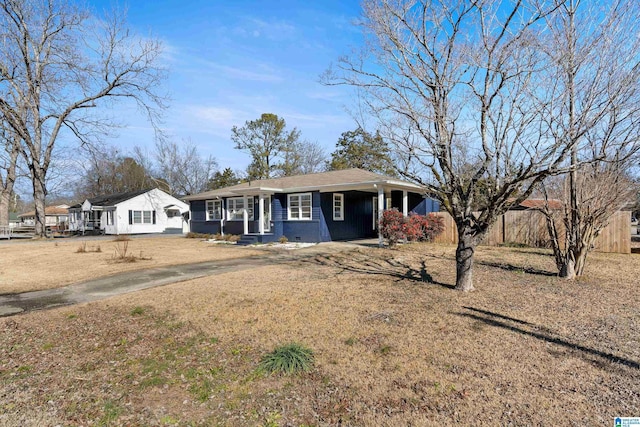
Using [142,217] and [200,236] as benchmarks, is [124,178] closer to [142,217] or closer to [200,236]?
[142,217]

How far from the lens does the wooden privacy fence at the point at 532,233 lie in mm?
11727

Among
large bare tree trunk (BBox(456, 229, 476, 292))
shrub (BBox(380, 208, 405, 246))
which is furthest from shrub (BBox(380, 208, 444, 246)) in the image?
large bare tree trunk (BBox(456, 229, 476, 292))

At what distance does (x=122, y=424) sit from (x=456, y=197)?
5.45 m

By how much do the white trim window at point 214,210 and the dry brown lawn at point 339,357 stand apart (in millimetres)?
15101

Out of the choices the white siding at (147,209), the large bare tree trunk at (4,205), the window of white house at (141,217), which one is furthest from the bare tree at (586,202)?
the large bare tree trunk at (4,205)

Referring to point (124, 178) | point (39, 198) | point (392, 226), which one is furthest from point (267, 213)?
point (124, 178)

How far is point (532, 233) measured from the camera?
44.4 feet

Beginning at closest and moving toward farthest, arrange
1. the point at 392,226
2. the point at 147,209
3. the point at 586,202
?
1. the point at 586,202
2. the point at 392,226
3. the point at 147,209

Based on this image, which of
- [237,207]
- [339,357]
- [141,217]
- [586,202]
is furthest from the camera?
[141,217]

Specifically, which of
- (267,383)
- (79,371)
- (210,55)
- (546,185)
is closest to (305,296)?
(267,383)

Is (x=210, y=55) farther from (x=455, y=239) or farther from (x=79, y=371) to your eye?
(x=455, y=239)

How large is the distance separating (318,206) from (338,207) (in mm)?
1355

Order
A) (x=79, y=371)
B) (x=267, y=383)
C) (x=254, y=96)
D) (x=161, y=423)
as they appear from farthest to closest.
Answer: (x=254, y=96), (x=79, y=371), (x=267, y=383), (x=161, y=423)

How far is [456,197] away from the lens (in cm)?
597
